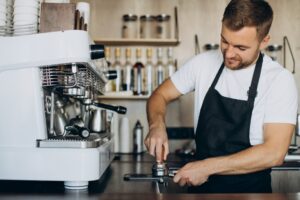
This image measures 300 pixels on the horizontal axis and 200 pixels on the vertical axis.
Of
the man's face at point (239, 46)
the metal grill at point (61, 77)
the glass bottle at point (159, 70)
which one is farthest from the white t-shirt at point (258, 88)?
the glass bottle at point (159, 70)

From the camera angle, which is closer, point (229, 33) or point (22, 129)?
point (22, 129)

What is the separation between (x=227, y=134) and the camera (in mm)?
1666

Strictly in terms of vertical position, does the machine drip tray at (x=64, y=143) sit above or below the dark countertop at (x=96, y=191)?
above

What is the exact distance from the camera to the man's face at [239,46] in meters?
1.54

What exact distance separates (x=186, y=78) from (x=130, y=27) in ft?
5.73

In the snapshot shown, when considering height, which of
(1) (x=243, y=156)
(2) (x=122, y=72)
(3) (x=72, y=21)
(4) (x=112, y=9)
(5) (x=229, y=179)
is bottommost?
(5) (x=229, y=179)

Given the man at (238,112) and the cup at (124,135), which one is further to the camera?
the cup at (124,135)

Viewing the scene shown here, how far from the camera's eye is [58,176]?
4.24ft

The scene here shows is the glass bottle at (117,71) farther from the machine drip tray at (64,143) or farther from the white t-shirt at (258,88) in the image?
the machine drip tray at (64,143)

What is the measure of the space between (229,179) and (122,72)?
1.99 m

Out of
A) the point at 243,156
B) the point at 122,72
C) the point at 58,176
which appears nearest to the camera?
the point at 58,176

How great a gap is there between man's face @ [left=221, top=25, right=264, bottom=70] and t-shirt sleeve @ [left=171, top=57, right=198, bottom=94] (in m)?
0.26

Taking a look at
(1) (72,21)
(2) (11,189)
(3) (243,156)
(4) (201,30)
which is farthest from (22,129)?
(4) (201,30)

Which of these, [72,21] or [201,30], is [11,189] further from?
[201,30]
